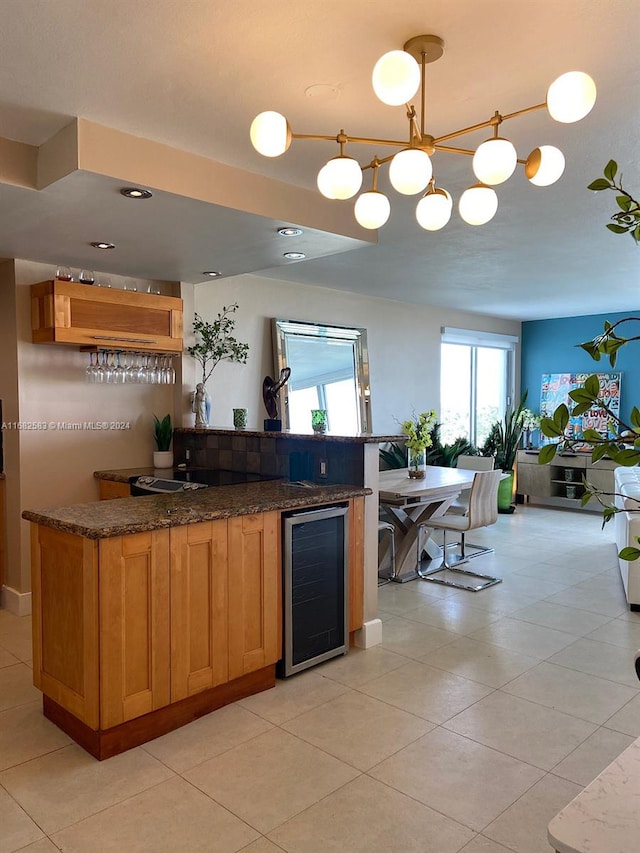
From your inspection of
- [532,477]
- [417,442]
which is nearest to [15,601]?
[417,442]

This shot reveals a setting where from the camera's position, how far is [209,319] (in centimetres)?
533

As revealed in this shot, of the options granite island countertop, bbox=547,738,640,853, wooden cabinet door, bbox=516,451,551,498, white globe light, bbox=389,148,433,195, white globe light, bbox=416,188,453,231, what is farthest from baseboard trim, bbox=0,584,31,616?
wooden cabinet door, bbox=516,451,551,498

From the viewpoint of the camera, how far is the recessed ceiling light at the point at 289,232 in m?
3.40

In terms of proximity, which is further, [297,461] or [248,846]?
[297,461]

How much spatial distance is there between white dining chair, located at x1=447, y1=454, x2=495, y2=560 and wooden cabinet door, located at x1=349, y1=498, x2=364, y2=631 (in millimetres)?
1957

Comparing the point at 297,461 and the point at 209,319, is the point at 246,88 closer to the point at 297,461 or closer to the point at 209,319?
the point at 297,461

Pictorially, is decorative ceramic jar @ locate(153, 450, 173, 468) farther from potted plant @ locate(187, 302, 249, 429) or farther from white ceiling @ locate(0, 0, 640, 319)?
white ceiling @ locate(0, 0, 640, 319)

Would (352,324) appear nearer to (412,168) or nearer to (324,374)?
(324,374)

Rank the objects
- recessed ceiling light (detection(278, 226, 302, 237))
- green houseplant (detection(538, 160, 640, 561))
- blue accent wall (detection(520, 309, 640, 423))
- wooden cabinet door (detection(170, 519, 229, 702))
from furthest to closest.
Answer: blue accent wall (detection(520, 309, 640, 423)) < recessed ceiling light (detection(278, 226, 302, 237)) < wooden cabinet door (detection(170, 519, 229, 702)) < green houseplant (detection(538, 160, 640, 561))

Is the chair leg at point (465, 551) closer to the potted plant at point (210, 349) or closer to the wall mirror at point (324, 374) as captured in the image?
the wall mirror at point (324, 374)

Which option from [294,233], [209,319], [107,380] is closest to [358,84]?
[294,233]

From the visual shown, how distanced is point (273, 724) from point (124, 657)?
28.3 inches

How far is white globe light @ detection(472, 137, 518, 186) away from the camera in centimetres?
188

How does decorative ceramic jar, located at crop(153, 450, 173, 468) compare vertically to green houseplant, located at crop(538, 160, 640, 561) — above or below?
below
